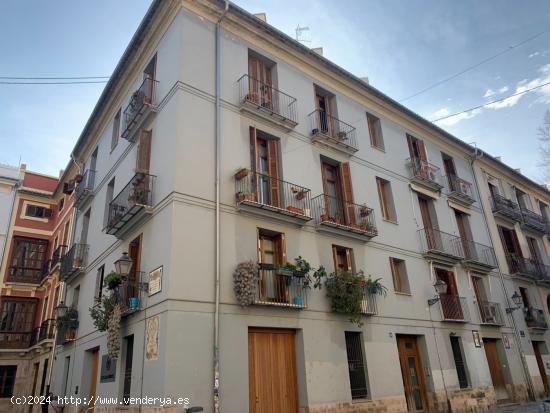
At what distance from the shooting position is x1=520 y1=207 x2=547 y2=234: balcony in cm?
2439

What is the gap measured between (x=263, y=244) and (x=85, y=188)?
9.73m

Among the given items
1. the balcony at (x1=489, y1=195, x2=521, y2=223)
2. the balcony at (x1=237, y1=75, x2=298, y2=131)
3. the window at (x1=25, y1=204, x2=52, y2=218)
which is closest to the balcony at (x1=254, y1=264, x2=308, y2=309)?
the balcony at (x1=237, y1=75, x2=298, y2=131)

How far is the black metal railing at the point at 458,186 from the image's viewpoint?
1997cm

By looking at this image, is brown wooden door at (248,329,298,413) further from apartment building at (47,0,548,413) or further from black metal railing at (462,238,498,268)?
black metal railing at (462,238,498,268)

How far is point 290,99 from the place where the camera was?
567 inches

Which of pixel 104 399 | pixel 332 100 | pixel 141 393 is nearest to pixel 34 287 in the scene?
pixel 104 399

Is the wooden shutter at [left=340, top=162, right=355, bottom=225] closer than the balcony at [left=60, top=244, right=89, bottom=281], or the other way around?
the wooden shutter at [left=340, top=162, right=355, bottom=225]

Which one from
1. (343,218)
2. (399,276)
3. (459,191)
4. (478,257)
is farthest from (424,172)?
(343,218)

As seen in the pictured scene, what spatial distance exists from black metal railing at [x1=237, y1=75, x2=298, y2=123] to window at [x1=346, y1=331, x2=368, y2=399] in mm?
7048

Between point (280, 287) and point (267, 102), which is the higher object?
point (267, 102)

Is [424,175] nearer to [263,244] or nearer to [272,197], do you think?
[272,197]

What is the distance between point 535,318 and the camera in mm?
20984

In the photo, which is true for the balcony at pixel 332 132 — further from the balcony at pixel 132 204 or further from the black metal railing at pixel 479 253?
the black metal railing at pixel 479 253

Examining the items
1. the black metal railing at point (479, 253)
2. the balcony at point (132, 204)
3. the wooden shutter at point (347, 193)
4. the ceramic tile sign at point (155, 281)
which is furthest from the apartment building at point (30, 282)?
the black metal railing at point (479, 253)
